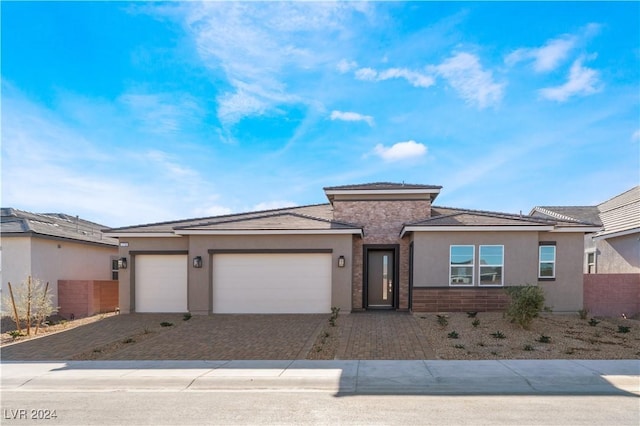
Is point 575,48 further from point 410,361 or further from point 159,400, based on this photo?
point 159,400

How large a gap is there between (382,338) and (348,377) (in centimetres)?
330

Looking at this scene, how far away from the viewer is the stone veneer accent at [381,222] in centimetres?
1491

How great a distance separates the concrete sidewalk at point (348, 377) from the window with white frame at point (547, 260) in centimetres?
630

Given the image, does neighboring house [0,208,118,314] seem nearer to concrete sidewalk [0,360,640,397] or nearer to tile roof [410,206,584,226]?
concrete sidewalk [0,360,640,397]

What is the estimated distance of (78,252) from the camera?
56.9ft

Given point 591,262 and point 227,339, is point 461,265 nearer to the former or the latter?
point 227,339

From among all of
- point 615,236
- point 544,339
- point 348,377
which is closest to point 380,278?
point 544,339

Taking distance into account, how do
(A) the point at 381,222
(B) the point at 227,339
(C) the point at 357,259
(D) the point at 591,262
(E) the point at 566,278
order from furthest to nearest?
(D) the point at 591,262, (A) the point at 381,222, (C) the point at 357,259, (E) the point at 566,278, (B) the point at 227,339

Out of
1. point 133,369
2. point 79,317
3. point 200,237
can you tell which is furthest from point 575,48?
point 79,317

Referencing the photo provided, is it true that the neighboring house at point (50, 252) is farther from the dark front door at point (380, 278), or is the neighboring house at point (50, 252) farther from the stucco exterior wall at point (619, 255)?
the stucco exterior wall at point (619, 255)

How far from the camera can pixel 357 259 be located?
15.1 meters

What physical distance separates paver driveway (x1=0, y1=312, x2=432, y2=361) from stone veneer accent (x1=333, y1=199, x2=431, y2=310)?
4.29 feet

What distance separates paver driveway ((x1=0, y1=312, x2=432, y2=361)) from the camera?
29.0ft

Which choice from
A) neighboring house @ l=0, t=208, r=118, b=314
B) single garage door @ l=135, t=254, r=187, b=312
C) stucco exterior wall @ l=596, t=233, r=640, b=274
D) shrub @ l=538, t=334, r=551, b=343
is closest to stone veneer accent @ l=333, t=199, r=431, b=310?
shrub @ l=538, t=334, r=551, b=343
